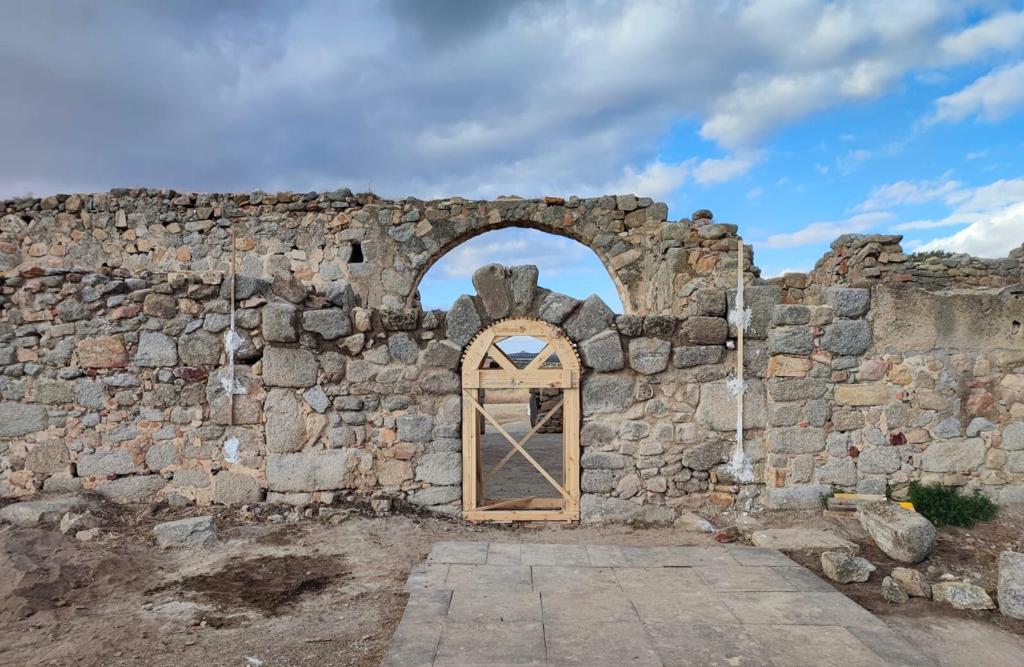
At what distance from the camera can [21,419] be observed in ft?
20.0

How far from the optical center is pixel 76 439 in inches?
240

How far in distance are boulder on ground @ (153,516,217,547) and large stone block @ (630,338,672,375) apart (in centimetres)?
394

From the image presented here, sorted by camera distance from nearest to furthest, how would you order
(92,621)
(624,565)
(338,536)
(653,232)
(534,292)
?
(92,621) → (624,565) → (338,536) → (534,292) → (653,232)

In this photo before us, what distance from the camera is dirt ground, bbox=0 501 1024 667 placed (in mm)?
3658

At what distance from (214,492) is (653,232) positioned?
23.2ft

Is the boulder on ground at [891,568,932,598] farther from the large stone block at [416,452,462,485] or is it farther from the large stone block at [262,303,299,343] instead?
the large stone block at [262,303,299,343]

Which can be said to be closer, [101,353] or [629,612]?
[629,612]

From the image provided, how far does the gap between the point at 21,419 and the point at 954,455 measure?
8718 mm

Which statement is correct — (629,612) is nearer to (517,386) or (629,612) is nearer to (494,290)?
(517,386)

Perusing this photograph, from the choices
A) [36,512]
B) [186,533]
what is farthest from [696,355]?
[36,512]

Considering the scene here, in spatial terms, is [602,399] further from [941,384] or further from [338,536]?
[941,384]

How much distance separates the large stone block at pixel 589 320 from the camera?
6035 millimetres

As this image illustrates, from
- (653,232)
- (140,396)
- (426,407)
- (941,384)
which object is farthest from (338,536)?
(653,232)

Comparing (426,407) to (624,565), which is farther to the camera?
(426,407)
